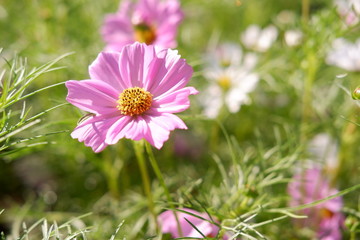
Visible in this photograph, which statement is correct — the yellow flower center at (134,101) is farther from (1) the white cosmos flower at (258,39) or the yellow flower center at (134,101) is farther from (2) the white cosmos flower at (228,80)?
(1) the white cosmos flower at (258,39)

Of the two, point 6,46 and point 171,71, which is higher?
point 6,46

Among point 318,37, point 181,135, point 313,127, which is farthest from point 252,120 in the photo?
point 318,37

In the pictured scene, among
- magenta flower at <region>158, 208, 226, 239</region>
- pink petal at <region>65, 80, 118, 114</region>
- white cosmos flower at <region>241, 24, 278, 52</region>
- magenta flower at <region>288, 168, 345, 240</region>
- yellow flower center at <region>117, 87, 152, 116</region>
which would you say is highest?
white cosmos flower at <region>241, 24, 278, 52</region>

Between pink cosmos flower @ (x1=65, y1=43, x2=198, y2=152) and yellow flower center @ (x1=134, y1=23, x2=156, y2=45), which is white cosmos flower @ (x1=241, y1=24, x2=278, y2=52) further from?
pink cosmos flower @ (x1=65, y1=43, x2=198, y2=152)

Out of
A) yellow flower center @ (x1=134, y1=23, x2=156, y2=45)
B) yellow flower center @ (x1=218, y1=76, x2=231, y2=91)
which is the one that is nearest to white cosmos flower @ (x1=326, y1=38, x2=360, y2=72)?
yellow flower center @ (x1=218, y1=76, x2=231, y2=91)

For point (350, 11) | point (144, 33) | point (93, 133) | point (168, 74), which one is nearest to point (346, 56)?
point (350, 11)

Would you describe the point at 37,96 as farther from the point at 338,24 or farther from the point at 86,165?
the point at 338,24

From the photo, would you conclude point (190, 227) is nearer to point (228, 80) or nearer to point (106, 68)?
point (106, 68)
